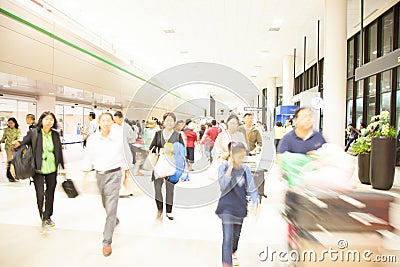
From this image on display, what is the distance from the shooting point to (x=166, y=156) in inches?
152

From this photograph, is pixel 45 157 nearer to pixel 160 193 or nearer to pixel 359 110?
pixel 160 193

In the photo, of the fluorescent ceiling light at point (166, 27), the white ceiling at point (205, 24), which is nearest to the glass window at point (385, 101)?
the white ceiling at point (205, 24)

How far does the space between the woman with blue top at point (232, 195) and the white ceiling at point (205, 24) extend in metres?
6.71

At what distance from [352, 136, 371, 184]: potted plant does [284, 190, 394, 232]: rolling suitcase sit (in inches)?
195

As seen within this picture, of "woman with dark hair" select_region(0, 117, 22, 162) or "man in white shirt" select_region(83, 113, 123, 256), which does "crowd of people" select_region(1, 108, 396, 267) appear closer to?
"man in white shirt" select_region(83, 113, 123, 256)

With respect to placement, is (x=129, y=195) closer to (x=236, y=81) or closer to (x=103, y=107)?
(x=236, y=81)

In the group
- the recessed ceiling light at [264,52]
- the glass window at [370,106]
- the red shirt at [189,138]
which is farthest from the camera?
the recessed ceiling light at [264,52]

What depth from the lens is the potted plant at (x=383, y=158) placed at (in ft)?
18.2

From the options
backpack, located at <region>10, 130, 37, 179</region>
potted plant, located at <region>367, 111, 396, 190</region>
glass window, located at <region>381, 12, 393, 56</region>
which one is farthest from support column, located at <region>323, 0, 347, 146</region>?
backpack, located at <region>10, 130, 37, 179</region>

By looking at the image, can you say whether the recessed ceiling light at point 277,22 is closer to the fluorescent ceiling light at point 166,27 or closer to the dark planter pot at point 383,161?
the fluorescent ceiling light at point 166,27

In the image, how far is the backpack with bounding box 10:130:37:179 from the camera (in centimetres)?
338

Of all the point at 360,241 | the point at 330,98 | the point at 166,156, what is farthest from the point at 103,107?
the point at 360,241

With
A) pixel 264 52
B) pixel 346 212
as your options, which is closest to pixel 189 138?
pixel 346 212

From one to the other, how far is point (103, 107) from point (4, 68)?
9431 millimetres
